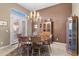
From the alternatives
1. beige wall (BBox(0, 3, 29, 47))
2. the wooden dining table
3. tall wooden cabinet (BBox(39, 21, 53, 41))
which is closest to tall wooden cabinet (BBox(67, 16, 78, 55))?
tall wooden cabinet (BBox(39, 21, 53, 41))

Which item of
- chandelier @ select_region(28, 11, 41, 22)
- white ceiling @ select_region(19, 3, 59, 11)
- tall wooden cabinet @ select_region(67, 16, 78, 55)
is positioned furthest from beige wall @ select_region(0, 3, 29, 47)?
tall wooden cabinet @ select_region(67, 16, 78, 55)

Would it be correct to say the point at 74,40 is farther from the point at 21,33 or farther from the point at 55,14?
the point at 21,33

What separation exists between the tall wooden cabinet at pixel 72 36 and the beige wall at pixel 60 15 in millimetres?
117

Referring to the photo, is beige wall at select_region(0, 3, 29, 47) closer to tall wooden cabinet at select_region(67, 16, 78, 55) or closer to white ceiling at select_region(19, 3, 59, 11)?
white ceiling at select_region(19, 3, 59, 11)

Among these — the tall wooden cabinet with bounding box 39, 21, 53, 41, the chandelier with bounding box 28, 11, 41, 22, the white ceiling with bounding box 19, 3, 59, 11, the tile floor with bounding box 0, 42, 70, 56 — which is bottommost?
the tile floor with bounding box 0, 42, 70, 56

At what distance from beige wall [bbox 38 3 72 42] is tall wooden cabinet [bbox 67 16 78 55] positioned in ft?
0.38

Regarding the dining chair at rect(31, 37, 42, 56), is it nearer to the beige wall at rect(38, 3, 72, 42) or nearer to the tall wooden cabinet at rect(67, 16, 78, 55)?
the beige wall at rect(38, 3, 72, 42)

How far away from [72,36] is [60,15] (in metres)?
0.56

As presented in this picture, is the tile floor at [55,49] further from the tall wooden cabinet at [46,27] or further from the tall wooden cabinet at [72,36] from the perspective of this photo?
the tall wooden cabinet at [46,27]

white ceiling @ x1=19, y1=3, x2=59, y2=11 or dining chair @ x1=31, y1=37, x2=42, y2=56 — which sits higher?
white ceiling @ x1=19, y1=3, x2=59, y2=11

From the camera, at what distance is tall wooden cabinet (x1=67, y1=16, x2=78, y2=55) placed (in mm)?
2590

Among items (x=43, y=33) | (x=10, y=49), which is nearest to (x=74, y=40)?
(x=43, y=33)

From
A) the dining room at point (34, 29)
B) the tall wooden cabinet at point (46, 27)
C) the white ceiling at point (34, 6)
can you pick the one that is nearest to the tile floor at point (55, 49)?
the dining room at point (34, 29)

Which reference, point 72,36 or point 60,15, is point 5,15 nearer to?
point 60,15
